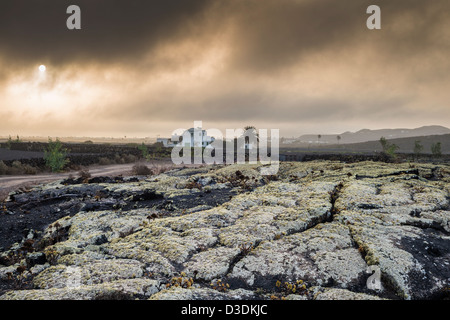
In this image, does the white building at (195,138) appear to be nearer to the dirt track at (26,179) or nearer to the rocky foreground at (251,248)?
the dirt track at (26,179)

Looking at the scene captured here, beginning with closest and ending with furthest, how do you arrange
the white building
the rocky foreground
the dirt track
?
the rocky foreground
the dirt track
the white building

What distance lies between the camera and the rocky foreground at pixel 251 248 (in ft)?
19.6

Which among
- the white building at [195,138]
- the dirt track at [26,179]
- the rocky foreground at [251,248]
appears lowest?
the dirt track at [26,179]

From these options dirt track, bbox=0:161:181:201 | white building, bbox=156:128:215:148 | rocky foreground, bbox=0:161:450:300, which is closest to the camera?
rocky foreground, bbox=0:161:450:300

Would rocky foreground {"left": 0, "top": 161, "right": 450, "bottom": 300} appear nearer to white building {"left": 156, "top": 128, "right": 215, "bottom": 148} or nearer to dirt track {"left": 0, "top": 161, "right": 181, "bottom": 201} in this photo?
dirt track {"left": 0, "top": 161, "right": 181, "bottom": 201}

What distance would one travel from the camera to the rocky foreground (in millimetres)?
5961

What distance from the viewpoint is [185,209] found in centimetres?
1201

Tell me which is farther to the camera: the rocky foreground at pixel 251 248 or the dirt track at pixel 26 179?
the dirt track at pixel 26 179

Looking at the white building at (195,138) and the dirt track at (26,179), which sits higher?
the white building at (195,138)

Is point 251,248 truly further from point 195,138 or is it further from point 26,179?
point 195,138

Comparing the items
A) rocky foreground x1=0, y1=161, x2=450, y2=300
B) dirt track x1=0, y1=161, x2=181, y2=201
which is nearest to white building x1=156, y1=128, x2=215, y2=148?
dirt track x1=0, y1=161, x2=181, y2=201

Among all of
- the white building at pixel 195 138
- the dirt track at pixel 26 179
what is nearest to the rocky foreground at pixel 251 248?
the dirt track at pixel 26 179
